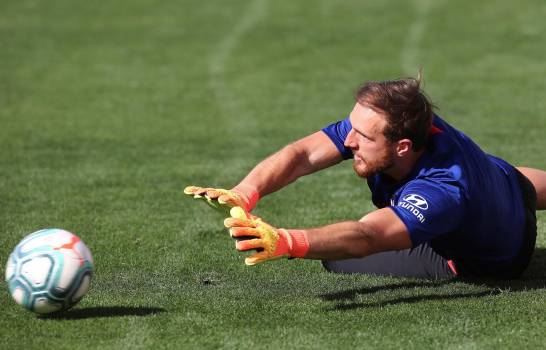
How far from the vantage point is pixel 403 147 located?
6203 mm

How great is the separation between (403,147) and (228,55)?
1225 centimetres

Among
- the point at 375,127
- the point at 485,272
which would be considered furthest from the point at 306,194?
the point at 375,127

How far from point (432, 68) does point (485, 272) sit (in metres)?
10.2

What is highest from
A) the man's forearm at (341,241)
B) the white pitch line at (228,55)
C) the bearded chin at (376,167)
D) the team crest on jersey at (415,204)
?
the bearded chin at (376,167)

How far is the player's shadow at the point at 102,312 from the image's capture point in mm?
6113

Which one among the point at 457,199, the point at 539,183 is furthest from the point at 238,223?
the point at 539,183

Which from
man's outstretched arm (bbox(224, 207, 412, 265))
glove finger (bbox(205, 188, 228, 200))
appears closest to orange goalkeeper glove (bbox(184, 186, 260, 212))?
glove finger (bbox(205, 188, 228, 200))

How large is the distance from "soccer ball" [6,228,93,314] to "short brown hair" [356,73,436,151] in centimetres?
197

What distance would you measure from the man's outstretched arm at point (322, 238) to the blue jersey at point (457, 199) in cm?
10

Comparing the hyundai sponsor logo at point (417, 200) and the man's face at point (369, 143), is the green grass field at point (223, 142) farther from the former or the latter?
the man's face at point (369, 143)

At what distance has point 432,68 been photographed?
663 inches

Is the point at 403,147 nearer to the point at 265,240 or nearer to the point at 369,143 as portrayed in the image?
the point at 369,143

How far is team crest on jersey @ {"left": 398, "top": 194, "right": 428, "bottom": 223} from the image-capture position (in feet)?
19.3

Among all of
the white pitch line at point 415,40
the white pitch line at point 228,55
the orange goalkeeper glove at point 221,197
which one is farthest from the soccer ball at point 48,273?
the white pitch line at point 415,40
